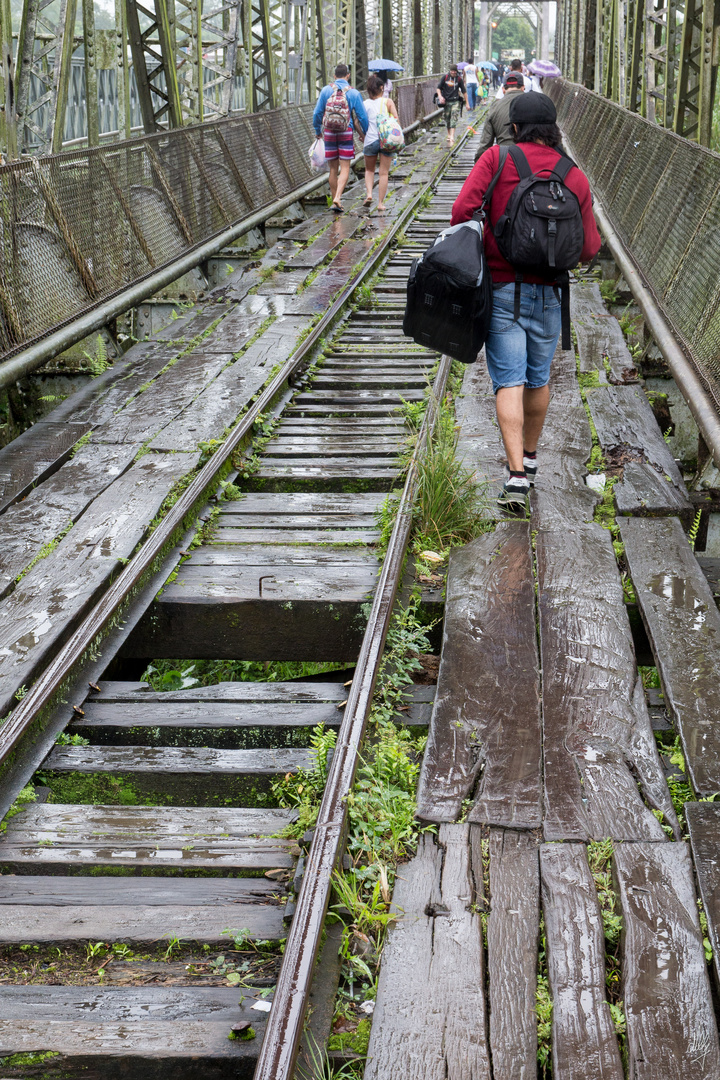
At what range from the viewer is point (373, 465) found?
21.4 ft

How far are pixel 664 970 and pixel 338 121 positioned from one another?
515 inches

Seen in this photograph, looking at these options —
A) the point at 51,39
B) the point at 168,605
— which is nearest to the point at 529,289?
the point at 168,605

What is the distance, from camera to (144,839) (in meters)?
3.35

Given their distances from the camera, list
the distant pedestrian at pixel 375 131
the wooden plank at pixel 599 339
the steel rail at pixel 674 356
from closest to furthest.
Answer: the steel rail at pixel 674 356 → the wooden plank at pixel 599 339 → the distant pedestrian at pixel 375 131

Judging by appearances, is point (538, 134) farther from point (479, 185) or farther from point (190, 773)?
point (190, 773)

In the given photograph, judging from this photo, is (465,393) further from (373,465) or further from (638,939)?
(638,939)

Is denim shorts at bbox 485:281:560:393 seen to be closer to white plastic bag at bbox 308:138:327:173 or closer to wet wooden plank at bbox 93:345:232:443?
wet wooden plank at bbox 93:345:232:443

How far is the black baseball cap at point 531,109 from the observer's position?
5027 mm

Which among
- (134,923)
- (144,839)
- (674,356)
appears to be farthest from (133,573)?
(674,356)

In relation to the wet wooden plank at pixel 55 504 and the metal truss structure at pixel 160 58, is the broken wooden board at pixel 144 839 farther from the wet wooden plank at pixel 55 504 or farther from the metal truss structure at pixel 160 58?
the metal truss structure at pixel 160 58

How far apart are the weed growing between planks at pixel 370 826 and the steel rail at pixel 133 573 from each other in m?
0.89

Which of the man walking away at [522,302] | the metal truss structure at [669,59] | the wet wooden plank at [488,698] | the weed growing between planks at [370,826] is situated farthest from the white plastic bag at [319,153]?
the weed growing between planks at [370,826]

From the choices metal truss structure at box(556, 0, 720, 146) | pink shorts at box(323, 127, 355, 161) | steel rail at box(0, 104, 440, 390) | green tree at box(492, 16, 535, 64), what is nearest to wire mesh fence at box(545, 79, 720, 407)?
metal truss structure at box(556, 0, 720, 146)

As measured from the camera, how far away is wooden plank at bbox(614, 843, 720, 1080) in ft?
8.02
